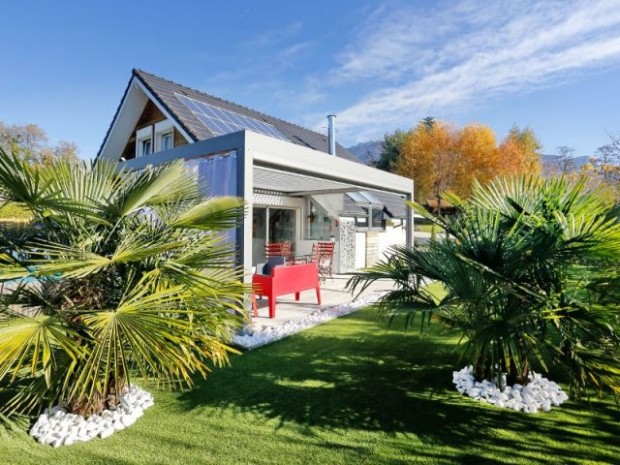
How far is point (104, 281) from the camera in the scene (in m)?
3.59

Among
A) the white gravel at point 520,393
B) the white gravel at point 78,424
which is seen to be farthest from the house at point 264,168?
the white gravel at point 520,393

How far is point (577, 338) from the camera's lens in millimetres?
3543

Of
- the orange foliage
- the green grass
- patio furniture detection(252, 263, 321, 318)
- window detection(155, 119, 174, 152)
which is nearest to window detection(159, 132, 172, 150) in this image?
window detection(155, 119, 174, 152)

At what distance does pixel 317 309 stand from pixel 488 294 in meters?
5.28

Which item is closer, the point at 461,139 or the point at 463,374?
the point at 463,374

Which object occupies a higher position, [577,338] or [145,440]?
[577,338]

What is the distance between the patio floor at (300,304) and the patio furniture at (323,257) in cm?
60

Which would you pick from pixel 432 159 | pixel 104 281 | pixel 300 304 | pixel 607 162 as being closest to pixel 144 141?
pixel 300 304

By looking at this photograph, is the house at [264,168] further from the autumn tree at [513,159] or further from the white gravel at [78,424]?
the autumn tree at [513,159]

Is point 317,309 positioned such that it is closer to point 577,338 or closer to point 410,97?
point 577,338

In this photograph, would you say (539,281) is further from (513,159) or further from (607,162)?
(513,159)

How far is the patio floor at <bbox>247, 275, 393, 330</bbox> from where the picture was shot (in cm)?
720

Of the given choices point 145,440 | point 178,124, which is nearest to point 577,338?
point 145,440

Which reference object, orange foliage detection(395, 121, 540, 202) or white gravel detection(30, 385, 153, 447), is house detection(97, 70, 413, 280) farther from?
orange foliage detection(395, 121, 540, 202)
